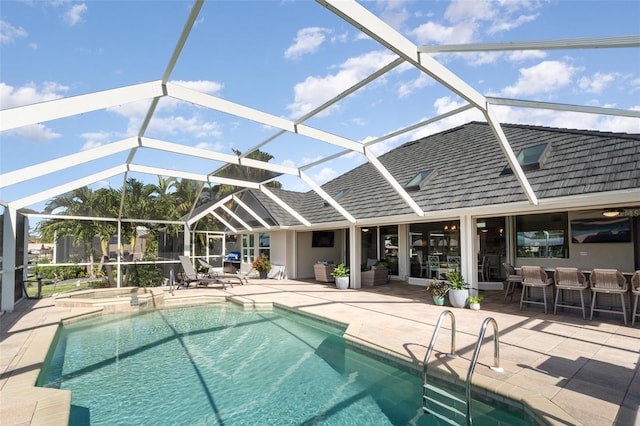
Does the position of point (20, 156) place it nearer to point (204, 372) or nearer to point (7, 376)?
point (7, 376)

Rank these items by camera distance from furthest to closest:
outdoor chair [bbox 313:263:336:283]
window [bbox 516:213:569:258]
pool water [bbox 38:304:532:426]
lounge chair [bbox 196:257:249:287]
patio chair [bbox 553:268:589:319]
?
Answer: outdoor chair [bbox 313:263:336:283]
lounge chair [bbox 196:257:249:287]
window [bbox 516:213:569:258]
patio chair [bbox 553:268:589:319]
pool water [bbox 38:304:532:426]

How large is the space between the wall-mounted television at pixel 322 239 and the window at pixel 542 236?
8.67 m

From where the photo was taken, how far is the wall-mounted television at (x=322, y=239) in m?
17.7

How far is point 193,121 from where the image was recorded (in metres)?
7.73

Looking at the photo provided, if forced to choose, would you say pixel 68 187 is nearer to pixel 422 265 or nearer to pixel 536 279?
pixel 422 265

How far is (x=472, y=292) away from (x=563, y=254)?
4254 millimetres

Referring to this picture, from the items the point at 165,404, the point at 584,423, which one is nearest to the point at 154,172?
the point at 165,404

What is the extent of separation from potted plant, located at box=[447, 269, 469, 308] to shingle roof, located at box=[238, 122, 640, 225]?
81.6 inches

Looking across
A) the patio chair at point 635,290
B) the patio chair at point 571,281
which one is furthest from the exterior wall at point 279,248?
the patio chair at point 635,290

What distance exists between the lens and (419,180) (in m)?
12.8

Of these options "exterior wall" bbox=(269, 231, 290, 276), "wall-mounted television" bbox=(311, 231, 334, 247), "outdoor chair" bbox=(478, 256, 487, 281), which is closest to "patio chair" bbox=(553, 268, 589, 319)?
"outdoor chair" bbox=(478, 256, 487, 281)

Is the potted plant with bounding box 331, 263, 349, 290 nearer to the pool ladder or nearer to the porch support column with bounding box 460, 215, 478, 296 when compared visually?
the porch support column with bounding box 460, 215, 478, 296

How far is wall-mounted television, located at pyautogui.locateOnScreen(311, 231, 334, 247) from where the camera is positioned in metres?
17.7

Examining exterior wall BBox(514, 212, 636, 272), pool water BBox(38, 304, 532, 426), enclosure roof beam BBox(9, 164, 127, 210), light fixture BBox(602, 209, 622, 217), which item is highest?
enclosure roof beam BBox(9, 164, 127, 210)
